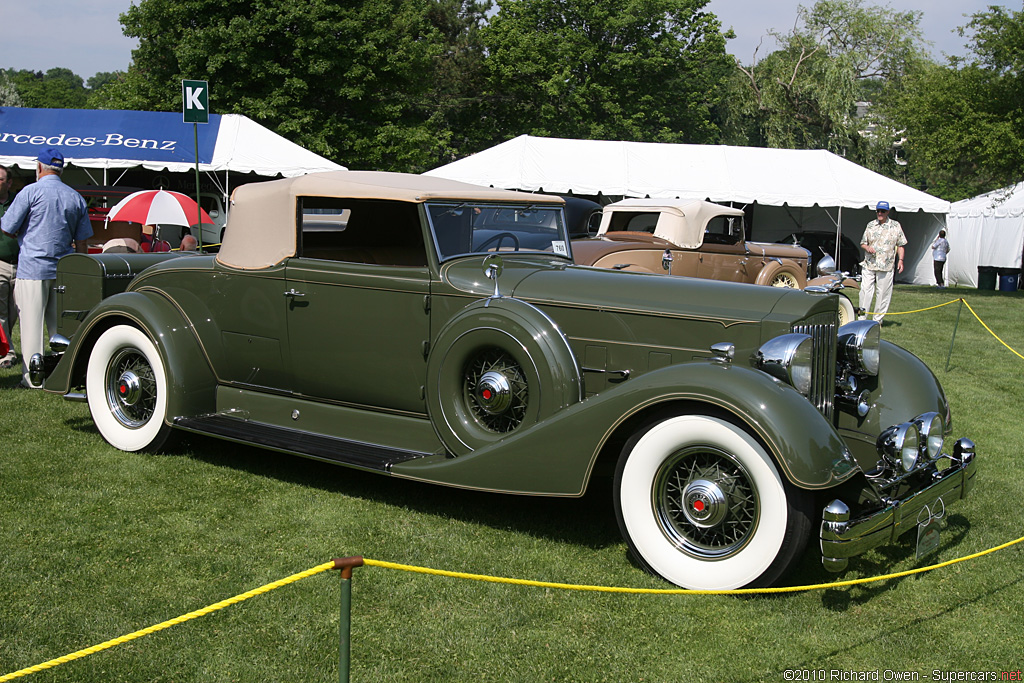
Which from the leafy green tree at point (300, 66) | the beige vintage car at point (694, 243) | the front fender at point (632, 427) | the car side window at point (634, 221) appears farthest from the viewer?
the leafy green tree at point (300, 66)

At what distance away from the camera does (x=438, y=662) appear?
10.3ft

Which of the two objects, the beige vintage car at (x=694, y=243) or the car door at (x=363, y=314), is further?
the beige vintage car at (x=694, y=243)

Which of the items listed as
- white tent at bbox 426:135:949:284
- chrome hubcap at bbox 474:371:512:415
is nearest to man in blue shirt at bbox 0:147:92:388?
chrome hubcap at bbox 474:371:512:415

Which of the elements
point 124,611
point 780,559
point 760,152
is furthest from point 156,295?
point 760,152

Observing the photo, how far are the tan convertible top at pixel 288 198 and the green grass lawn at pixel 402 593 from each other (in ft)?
4.57

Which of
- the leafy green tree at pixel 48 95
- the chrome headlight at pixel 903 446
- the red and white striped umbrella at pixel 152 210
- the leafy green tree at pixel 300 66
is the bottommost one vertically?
the chrome headlight at pixel 903 446

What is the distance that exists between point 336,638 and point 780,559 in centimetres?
179

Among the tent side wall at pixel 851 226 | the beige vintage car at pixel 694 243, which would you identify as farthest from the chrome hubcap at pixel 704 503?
the tent side wall at pixel 851 226

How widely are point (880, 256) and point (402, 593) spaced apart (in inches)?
429

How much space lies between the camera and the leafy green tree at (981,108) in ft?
62.1

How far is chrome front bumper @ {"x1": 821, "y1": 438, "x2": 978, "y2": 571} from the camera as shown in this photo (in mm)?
3275

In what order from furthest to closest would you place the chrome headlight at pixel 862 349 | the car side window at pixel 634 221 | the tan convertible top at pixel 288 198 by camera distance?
the car side window at pixel 634 221 < the tan convertible top at pixel 288 198 < the chrome headlight at pixel 862 349

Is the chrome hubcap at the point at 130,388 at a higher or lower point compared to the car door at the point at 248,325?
lower

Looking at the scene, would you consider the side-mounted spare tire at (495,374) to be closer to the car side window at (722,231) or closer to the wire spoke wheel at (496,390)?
the wire spoke wheel at (496,390)
